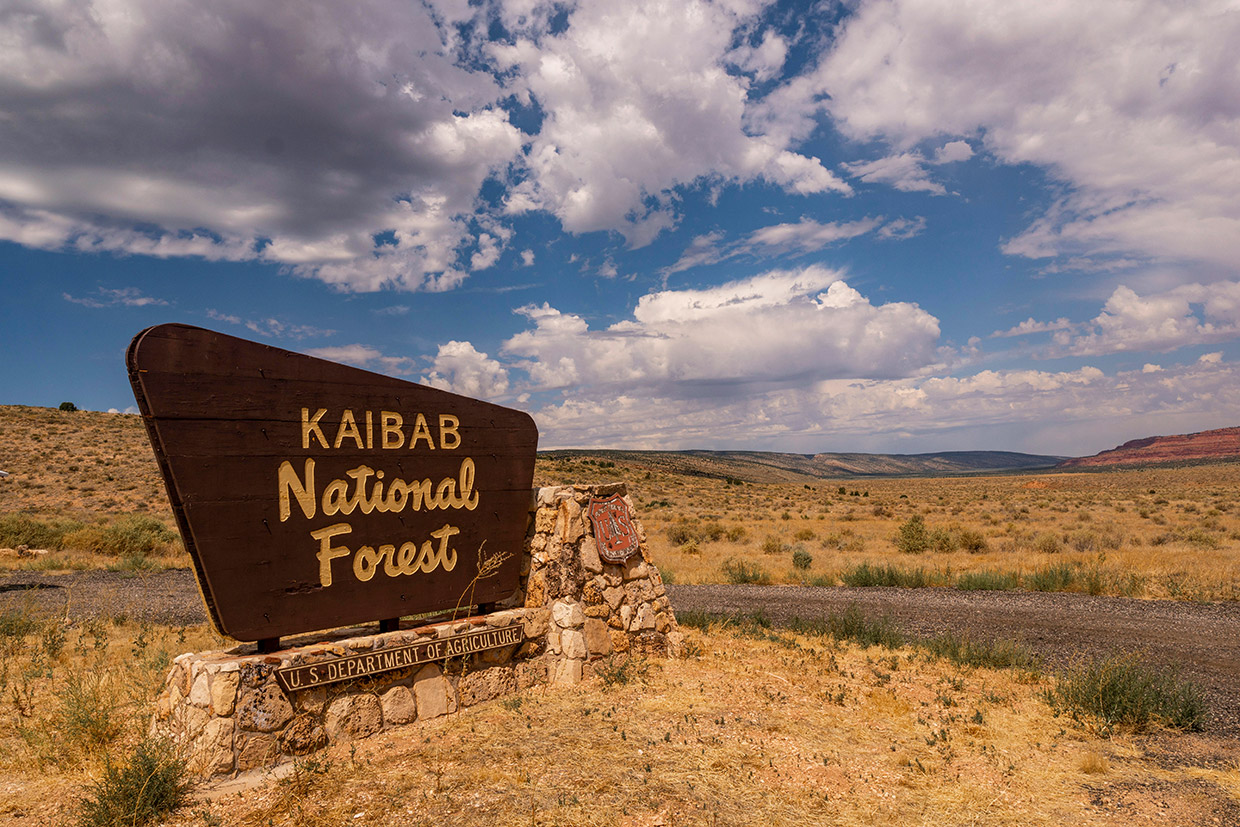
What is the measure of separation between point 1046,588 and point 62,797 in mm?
16665

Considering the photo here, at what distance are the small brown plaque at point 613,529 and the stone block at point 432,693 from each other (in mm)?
2225

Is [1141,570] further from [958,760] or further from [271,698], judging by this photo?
[271,698]

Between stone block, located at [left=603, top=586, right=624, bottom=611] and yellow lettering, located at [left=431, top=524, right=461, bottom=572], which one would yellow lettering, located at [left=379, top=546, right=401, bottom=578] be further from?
stone block, located at [left=603, top=586, right=624, bottom=611]

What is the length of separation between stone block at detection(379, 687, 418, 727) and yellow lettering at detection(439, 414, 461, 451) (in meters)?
2.34

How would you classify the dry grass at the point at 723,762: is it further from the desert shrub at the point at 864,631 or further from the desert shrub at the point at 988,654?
the desert shrub at the point at 864,631

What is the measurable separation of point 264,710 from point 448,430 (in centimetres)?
289

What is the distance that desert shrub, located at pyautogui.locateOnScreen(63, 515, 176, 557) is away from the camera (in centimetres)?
1864

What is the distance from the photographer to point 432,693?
6043 mm

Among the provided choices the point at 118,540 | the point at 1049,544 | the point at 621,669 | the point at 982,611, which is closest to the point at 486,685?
the point at 621,669

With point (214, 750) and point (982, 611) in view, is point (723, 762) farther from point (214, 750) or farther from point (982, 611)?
point (982, 611)

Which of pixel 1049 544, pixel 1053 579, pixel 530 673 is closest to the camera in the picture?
pixel 530 673

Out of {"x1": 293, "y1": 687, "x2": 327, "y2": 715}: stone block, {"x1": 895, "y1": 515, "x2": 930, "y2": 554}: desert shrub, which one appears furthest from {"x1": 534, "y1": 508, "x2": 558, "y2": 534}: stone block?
{"x1": 895, "y1": 515, "x2": 930, "y2": 554}: desert shrub

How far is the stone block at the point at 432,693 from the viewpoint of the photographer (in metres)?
5.96

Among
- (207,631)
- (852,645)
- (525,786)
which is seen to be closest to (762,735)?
(525,786)
